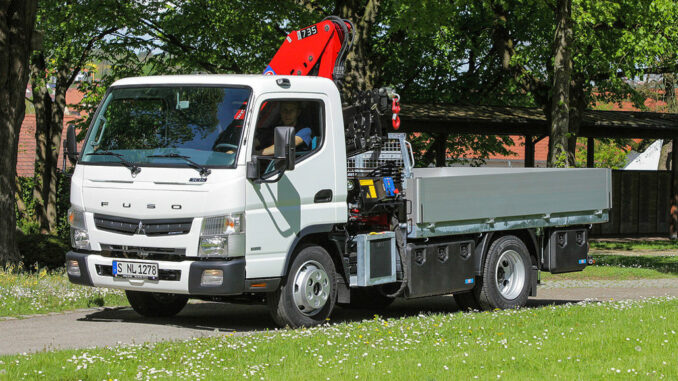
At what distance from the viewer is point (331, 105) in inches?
443

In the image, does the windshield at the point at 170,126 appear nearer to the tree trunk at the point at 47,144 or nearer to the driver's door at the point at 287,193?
the driver's door at the point at 287,193

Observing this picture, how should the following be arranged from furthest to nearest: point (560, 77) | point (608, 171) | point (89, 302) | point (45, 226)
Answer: point (45, 226) < point (560, 77) < point (608, 171) < point (89, 302)

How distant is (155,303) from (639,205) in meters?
25.7

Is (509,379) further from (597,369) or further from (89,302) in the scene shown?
(89,302)

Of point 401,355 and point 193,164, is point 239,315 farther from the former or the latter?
point 401,355

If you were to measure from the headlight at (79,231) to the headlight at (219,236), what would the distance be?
56.6 inches

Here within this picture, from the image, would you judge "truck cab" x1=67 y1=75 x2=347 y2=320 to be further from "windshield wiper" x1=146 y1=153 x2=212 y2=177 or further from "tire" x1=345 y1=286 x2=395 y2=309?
"tire" x1=345 y1=286 x2=395 y2=309

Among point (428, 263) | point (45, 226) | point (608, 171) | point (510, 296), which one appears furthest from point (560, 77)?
point (45, 226)

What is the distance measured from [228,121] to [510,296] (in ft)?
16.2

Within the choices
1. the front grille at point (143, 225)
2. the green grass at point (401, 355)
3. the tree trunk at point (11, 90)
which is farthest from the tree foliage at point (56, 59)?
the green grass at point (401, 355)

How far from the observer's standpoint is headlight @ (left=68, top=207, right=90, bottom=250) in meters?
10.7

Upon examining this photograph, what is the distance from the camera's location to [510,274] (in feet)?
44.1

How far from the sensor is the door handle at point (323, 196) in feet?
35.9

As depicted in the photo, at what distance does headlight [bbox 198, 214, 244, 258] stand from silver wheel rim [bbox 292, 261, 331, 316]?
100cm
